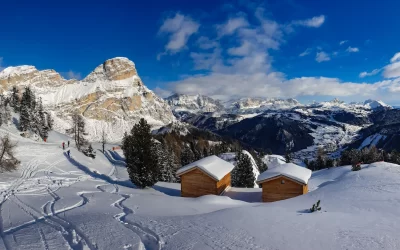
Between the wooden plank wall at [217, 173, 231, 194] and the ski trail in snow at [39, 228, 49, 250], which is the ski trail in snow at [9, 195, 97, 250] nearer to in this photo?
the ski trail in snow at [39, 228, 49, 250]

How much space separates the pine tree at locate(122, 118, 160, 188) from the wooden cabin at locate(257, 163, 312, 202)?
12149 millimetres

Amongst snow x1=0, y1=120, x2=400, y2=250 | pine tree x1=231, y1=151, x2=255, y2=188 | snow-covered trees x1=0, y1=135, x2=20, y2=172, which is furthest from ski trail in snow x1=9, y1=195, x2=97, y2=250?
pine tree x1=231, y1=151, x2=255, y2=188

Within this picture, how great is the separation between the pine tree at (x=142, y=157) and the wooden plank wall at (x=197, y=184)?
3.85m

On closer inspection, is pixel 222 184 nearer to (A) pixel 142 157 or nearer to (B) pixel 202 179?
(B) pixel 202 179

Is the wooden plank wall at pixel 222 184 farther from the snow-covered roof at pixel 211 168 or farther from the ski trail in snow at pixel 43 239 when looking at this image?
the ski trail in snow at pixel 43 239

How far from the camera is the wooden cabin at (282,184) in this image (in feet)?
83.8

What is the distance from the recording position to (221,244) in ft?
30.0

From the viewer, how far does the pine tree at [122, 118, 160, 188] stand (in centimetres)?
2909

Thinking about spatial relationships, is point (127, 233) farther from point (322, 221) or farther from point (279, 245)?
point (322, 221)

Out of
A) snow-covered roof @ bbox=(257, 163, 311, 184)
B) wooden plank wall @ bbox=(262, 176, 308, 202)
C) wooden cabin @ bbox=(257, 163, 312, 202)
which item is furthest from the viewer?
wooden plank wall @ bbox=(262, 176, 308, 202)

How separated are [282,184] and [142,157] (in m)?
15.3

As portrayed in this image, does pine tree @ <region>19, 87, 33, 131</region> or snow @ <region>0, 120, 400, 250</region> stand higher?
pine tree @ <region>19, 87, 33, 131</region>

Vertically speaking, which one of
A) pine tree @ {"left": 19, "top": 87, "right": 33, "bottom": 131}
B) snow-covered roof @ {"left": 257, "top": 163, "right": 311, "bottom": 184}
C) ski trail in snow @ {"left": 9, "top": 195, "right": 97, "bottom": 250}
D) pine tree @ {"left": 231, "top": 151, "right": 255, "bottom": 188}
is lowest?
pine tree @ {"left": 231, "top": 151, "right": 255, "bottom": 188}

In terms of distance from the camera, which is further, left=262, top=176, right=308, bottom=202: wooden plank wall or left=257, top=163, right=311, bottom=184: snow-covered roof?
left=262, top=176, right=308, bottom=202: wooden plank wall
